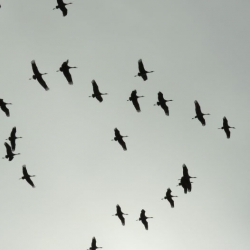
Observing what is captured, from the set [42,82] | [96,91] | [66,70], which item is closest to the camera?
[42,82]

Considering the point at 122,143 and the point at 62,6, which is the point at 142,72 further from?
the point at 62,6

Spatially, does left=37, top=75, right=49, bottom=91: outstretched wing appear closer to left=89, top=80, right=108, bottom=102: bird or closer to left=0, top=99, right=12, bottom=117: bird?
left=0, top=99, right=12, bottom=117: bird

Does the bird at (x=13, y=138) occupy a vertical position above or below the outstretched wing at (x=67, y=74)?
below

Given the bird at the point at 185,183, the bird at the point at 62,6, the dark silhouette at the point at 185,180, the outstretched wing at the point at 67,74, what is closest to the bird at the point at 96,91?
the outstretched wing at the point at 67,74

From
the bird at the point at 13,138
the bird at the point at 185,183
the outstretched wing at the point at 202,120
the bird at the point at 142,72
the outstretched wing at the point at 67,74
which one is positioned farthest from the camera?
the outstretched wing at the point at 202,120

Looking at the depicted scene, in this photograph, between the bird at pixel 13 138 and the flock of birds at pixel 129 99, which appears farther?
the bird at pixel 13 138

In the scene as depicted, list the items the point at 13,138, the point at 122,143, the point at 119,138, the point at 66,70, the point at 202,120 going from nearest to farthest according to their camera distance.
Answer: the point at 66,70 → the point at 13,138 → the point at 202,120 → the point at 119,138 → the point at 122,143

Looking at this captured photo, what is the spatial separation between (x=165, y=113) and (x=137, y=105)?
2.26 metres

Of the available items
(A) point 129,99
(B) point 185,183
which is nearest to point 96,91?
(A) point 129,99

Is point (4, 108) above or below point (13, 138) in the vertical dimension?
above

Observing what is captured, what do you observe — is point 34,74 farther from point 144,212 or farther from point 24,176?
point 144,212

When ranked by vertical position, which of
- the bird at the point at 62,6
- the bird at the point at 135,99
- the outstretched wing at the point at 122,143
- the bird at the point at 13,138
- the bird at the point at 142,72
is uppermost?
the bird at the point at 62,6

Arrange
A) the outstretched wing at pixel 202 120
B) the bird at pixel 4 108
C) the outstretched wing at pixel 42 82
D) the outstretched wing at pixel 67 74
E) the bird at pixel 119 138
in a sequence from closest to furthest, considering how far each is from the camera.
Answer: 1. the outstretched wing at pixel 42 82
2. the outstretched wing at pixel 67 74
3. the bird at pixel 4 108
4. the outstretched wing at pixel 202 120
5. the bird at pixel 119 138

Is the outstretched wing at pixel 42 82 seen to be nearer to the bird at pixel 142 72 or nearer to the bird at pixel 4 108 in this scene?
the bird at pixel 4 108
